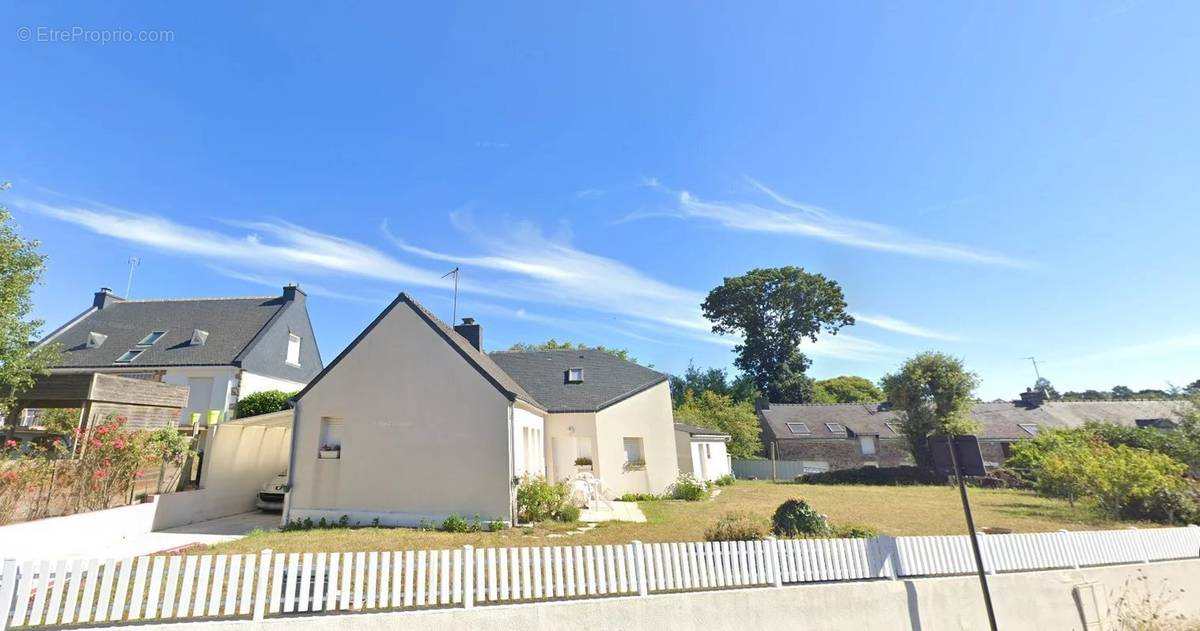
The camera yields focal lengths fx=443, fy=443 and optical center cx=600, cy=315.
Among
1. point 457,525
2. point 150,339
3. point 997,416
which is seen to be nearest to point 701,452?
point 457,525

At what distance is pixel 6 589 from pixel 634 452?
56.0ft

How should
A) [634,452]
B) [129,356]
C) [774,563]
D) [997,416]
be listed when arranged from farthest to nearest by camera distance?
[997,416] → [129,356] → [634,452] → [774,563]

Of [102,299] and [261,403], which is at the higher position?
[102,299]

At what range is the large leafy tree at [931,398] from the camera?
2681 centimetres

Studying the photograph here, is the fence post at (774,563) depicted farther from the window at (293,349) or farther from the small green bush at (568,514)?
the window at (293,349)

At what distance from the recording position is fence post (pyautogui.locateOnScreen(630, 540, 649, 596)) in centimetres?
659

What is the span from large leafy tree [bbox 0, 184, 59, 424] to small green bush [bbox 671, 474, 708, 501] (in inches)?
822

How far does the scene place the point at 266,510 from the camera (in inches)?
599

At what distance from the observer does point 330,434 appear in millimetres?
13523

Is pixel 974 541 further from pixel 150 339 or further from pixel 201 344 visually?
pixel 150 339

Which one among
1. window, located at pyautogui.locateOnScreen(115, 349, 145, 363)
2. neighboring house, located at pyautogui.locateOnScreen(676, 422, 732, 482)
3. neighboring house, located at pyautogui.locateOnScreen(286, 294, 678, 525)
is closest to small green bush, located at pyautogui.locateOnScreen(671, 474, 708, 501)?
neighboring house, located at pyautogui.locateOnScreen(676, 422, 732, 482)

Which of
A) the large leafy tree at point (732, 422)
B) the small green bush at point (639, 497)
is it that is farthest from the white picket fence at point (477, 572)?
the large leafy tree at point (732, 422)

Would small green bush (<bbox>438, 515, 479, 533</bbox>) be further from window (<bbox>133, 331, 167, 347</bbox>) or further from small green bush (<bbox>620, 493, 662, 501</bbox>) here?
window (<bbox>133, 331, 167, 347</bbox>)

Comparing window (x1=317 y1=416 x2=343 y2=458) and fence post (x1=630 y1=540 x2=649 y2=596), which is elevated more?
window (x1=317 y1=416 x2=343 y2=458)
